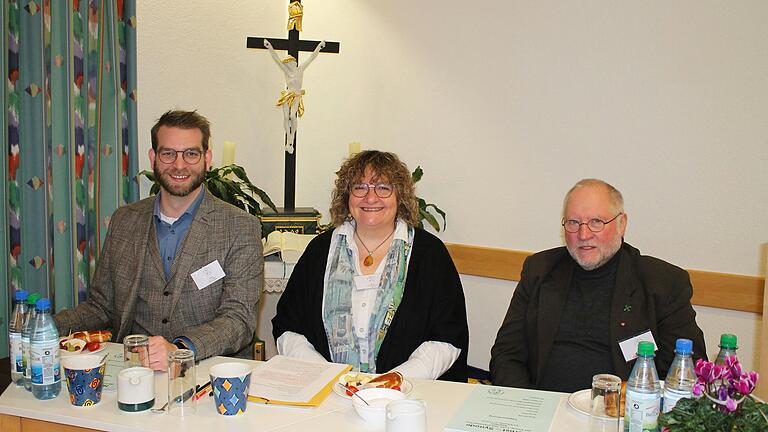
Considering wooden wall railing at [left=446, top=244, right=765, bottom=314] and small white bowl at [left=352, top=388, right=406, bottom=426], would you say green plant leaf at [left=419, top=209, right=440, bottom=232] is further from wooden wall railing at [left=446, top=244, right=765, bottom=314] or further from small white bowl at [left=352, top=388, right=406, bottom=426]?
small white bowl at [left=352, top=388, right=406, bottom=426]

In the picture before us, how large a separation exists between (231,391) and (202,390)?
7.3 inches

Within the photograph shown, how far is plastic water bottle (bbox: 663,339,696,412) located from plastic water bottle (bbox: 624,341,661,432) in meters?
0.02

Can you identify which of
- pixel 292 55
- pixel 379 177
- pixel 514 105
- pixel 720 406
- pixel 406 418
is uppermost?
pixel 292 55

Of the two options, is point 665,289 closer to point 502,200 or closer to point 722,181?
point 722,181

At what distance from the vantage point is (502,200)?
152 inches

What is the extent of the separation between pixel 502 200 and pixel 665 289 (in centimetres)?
155

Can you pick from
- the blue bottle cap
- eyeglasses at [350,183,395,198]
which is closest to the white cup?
the blue bottle cap

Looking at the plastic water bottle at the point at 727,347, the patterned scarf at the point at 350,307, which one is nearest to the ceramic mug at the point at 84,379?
the patterned scarf at the point at 350,307

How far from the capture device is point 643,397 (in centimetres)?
156

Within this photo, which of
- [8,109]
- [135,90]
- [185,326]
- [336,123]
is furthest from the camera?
[336,123]

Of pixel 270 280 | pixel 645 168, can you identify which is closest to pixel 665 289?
pixel 645 168

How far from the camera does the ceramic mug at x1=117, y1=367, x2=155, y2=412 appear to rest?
1.81 m

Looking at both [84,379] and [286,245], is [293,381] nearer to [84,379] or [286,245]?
[84,379]

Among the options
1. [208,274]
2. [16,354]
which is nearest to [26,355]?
[16,354]
